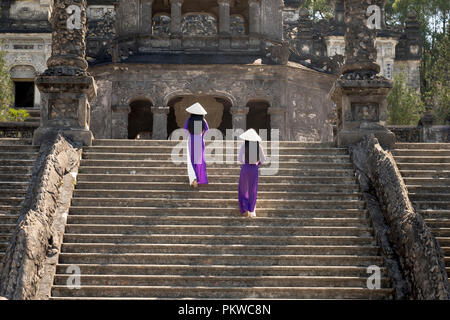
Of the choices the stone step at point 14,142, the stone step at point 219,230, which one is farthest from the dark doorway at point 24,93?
the stone step at point 219,230

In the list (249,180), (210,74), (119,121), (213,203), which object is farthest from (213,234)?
(210,74)

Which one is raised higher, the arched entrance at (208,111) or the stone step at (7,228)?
the arched entrance at (208,111)

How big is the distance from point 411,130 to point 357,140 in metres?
7.74

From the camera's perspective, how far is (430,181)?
11.9m

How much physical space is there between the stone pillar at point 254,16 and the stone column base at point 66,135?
34.0 feet

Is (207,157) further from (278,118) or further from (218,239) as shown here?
(278,118)

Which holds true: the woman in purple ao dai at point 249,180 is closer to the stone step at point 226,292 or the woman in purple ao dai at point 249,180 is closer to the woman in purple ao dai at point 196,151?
the woman in purple ao dai at point 196,151

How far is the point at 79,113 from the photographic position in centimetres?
1327

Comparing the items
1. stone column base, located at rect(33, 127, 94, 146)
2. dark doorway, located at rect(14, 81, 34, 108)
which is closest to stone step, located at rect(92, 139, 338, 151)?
stone column base, located at rect(33, 127, 94, 146)

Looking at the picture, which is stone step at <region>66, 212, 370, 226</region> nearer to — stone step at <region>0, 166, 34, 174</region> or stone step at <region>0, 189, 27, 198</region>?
stone step at <region>0, 189, 27, 198</region>

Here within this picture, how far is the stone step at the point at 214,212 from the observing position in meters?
10.9

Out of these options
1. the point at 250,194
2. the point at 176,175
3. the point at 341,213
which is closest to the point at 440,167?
the point at 341,213

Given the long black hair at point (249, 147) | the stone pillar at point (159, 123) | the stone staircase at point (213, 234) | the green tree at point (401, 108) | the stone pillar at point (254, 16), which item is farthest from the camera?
the green tree at point (401, 108)

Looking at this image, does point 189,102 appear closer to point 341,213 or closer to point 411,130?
point 411,130
